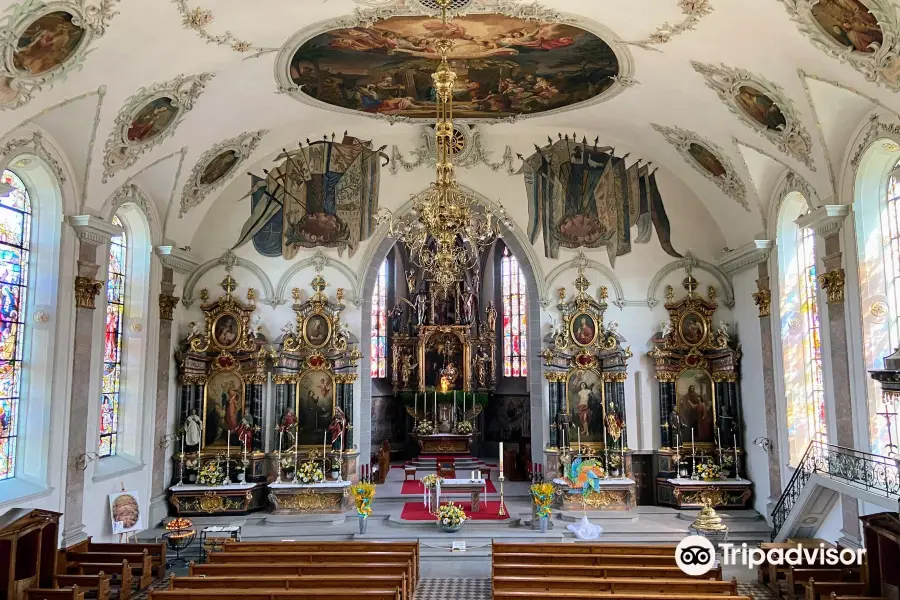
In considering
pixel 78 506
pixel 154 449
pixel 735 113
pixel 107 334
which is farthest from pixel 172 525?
pixel 735 113

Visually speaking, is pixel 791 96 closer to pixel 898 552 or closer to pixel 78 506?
pixel 898 552

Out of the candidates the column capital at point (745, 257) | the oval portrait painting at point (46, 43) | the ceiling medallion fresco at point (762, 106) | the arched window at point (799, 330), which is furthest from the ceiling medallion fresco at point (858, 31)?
the oval portrait painting at point (46, 43)

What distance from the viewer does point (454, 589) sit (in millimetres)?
12742

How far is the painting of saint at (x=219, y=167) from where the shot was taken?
59.2ft

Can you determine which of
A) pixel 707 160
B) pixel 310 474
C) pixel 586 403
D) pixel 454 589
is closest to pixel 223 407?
pixel 310 474

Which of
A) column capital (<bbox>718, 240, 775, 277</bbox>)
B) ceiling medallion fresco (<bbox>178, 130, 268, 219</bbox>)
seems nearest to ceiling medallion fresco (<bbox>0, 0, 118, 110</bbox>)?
ceiling medallion fresco (<bbox>178, 130, 268, 219</bbox>)

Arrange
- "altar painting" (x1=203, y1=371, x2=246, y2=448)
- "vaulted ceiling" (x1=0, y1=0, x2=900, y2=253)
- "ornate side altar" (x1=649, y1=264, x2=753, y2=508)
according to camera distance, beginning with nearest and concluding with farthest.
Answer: "vaulted ceiling" (x1=0, y1=0, x2=900, y2=253) < "ornate side altar" (x1=649, y1=264, x2=753, y2=508) < "altar painting" (x1=203, y1=371, x2=246, y2=448)

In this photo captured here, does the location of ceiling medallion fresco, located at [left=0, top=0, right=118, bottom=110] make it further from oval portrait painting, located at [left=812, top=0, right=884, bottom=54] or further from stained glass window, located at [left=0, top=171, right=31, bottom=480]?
oval portrait painting, located at [left=812, top=0, right=884, bottom=54]

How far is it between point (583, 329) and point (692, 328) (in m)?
3.09

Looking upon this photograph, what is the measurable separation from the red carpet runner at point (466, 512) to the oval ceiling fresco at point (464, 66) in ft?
34.3

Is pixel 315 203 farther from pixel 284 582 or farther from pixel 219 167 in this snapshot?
pixel 284 582

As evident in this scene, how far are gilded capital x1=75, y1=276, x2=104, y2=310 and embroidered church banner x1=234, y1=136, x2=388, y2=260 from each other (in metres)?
6.00

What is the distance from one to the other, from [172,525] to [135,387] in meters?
3.84

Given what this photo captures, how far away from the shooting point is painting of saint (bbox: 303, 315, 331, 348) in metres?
19.5
